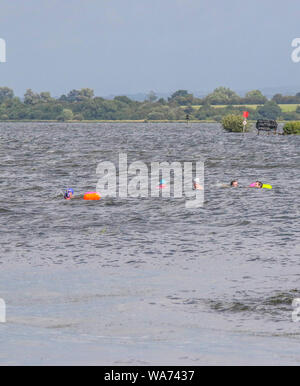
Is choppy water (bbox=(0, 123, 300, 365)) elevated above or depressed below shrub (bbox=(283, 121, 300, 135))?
below

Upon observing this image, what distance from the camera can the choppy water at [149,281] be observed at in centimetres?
1325

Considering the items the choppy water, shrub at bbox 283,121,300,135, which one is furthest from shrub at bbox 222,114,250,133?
the choppy water

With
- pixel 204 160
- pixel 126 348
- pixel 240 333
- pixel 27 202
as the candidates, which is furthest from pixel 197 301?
pixel 204 160

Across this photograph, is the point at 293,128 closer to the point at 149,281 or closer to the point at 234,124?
the point at 234,124

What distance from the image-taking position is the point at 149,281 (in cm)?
1922

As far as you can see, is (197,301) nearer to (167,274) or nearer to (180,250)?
(167,274)

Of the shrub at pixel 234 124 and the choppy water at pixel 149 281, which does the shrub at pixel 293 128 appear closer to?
the shrub at pixel 234 124

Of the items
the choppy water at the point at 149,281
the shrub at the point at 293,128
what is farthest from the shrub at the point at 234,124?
the choppy water at the point at 149,281

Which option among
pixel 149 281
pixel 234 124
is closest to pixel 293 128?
pixel 234 124

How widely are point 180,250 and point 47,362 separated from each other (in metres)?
11.6

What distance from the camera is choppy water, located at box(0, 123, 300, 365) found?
43.5 feet

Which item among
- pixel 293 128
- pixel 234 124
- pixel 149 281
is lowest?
pixel 149 281

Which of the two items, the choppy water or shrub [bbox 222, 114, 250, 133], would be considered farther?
shrub [bbox 222, 114, 250, 133]

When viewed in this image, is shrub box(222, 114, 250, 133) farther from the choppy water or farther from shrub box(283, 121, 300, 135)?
the choppy water
